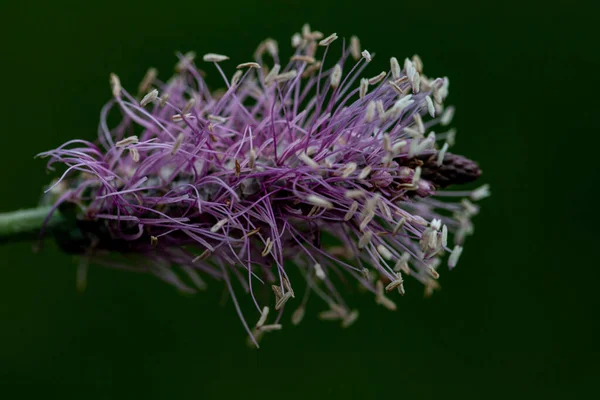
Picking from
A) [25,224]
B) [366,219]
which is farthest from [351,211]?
[25,224]

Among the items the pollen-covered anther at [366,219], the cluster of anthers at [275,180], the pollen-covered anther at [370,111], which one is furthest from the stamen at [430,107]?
the pollen-covered anther at [366,219]

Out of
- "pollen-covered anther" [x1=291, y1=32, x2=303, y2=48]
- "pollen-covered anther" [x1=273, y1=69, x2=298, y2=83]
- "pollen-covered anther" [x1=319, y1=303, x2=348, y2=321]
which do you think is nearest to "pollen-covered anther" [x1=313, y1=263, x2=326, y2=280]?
"pollen-covered anther" [x1=319, y1=303, x2=348, y2=321]

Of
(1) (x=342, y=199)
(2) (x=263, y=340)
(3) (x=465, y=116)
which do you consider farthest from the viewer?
(3) (x=465, y=116)

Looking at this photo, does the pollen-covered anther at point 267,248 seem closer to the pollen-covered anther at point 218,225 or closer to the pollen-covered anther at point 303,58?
the pollen-covered anther at point 218,225

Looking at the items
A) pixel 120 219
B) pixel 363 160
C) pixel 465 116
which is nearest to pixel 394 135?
pixel 363 160

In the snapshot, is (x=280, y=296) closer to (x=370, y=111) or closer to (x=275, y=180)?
(x=275, y=180)

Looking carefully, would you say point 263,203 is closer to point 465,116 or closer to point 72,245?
point 72,245

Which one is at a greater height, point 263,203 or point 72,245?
point 263,203

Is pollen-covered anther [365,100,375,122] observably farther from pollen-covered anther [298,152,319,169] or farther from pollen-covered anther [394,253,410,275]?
pollen-covered anther [394,253,410,275]
